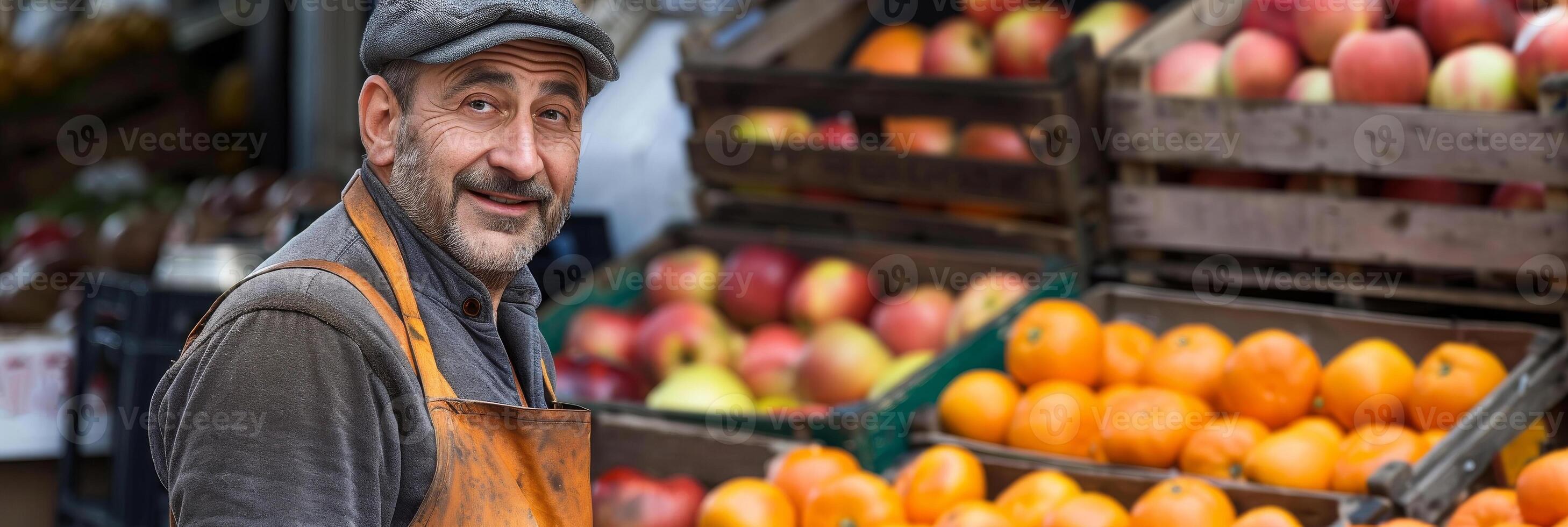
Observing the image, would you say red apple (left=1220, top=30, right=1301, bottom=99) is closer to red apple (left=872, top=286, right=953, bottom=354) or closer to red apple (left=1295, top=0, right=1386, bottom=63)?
red apple (left=1295, top=0, right=1386, bottom=63)

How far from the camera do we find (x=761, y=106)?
4.12 meters

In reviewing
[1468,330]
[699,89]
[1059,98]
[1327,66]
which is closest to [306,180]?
[699,89]

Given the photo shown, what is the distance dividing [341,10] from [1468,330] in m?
5.59

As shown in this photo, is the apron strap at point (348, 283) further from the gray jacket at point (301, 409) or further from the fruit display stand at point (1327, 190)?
the fruit display stand at point (1327, 190)

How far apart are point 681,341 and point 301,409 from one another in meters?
2.65

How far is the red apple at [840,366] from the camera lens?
→ 3.60 meters

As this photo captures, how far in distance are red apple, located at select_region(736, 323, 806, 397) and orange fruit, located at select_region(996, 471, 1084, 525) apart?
3.39 ft

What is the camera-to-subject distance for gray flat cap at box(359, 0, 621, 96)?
1445mm

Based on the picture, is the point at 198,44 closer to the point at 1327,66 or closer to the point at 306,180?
the point at 306,180

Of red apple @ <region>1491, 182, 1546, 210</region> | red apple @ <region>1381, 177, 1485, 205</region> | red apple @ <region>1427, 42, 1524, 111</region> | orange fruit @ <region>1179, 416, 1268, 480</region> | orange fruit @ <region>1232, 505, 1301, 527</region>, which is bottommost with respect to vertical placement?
orange fruit @ <region>1232, 505, 1301, 527</region>

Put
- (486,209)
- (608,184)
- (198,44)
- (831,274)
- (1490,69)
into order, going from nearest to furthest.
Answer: (486,209), (1490,69), (831,274), (608,184), (198,44)

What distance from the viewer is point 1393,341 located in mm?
3148

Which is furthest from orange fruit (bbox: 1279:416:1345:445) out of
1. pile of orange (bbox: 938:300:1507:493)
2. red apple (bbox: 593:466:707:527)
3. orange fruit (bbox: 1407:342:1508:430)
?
red apple (bbox: 593:466:707:527)

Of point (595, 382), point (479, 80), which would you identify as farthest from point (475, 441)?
point (595, 382)
